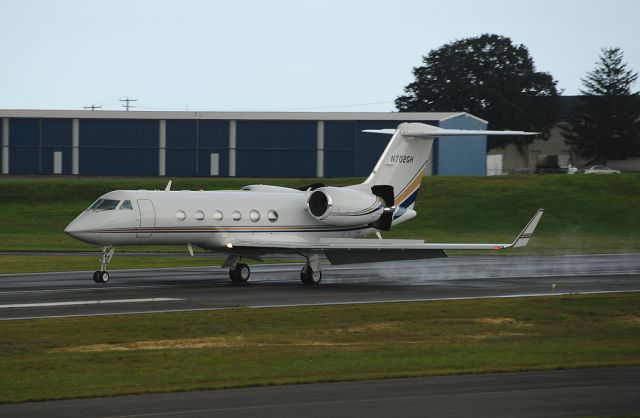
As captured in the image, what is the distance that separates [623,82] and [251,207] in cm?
10215

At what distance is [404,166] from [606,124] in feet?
282

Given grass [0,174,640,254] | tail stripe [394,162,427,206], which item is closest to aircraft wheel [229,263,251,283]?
tail stripe [394,162,427,206]

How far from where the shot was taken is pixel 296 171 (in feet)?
277

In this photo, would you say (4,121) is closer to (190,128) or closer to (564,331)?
(190,128)

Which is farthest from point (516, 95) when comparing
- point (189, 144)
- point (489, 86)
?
point (189, 144)

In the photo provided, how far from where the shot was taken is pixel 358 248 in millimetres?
32781

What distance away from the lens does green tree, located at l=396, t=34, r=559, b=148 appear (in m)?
122

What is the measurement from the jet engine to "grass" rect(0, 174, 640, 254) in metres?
22.2

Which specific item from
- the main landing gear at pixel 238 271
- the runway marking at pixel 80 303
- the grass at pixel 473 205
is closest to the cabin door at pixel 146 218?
the main landing gear at pixel 238 271

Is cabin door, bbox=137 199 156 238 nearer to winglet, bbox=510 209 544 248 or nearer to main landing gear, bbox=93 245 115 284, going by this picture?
main landing gear, bbox=93 245 115 284

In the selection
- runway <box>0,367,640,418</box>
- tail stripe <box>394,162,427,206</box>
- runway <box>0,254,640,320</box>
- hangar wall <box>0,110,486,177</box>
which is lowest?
runway <box>0,254,640,320</box>

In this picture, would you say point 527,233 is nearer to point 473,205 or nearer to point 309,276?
point 309,276

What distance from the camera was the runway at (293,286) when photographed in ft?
90.0

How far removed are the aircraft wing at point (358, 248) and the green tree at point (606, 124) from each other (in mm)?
88597
